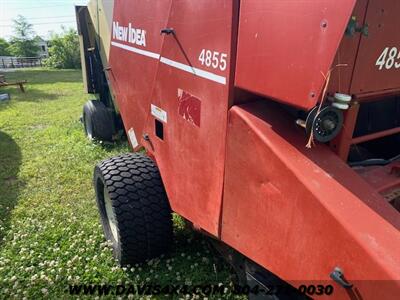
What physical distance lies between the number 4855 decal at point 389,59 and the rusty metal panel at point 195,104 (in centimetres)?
70

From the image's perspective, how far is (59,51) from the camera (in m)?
34.8

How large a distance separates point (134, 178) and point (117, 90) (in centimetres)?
123

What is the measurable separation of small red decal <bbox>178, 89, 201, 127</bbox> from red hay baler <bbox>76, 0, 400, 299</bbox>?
0.04ft

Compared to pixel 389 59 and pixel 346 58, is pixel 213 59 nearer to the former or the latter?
pixel 346 58

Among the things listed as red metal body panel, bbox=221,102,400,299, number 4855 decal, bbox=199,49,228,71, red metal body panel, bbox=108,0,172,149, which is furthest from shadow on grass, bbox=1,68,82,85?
red metal body panel, bbox=221,102,400,299

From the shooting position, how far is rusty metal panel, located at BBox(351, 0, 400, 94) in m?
1.62

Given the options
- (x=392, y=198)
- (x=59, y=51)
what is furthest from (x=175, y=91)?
(x=59, y=51)

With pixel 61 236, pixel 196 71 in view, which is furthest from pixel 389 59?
pixel 61 236

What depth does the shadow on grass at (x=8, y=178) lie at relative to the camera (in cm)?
414

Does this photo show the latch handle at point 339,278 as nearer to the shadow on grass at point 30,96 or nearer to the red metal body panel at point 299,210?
the red metal body panel at point 299,210

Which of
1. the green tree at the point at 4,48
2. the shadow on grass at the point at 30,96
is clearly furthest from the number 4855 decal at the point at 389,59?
the green tree at the point at 4,48

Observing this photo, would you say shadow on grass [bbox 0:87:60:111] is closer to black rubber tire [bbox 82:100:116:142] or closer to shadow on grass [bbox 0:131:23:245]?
shadow on grass [bbox 0:131:23:245]

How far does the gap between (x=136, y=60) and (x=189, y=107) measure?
37.9 inches

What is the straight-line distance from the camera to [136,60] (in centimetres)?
303
